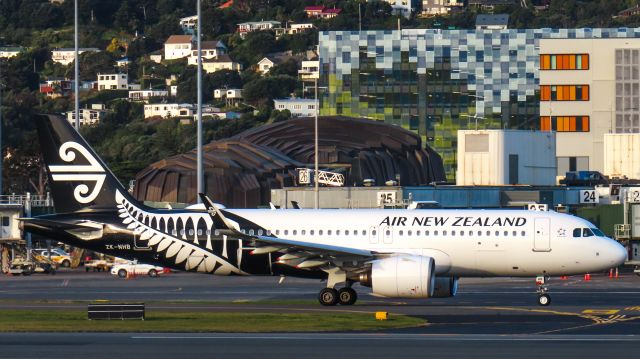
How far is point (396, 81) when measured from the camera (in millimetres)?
159750

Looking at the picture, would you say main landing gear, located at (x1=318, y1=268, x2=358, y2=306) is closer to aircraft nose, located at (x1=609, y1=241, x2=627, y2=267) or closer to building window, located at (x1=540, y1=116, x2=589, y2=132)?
aircraft nose, located at (x1=609, y1=241, x2=627, y2=267)

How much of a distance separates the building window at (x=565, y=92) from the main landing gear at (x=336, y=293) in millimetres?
97971

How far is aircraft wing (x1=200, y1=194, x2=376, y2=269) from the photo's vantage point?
165 feet

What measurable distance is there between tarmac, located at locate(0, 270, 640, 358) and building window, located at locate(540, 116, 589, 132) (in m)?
75.8

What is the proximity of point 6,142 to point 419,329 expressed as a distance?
126189 mm

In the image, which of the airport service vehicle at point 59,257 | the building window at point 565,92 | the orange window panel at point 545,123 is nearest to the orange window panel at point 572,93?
the building window at point 565,92

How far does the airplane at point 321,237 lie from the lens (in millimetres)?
51969

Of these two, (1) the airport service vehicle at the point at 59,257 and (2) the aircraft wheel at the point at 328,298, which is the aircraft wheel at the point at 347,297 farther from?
(1) the airport service vehicle at the point at 59,257

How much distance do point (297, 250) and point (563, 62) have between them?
101m

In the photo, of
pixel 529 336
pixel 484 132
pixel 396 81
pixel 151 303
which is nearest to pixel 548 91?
pixel 396 81

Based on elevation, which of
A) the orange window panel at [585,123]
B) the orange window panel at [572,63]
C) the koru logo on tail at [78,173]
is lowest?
the koru logo on tail at [78,173]

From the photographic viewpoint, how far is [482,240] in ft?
171

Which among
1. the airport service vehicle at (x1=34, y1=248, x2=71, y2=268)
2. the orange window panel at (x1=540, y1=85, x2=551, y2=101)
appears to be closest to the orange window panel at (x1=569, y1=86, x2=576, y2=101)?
the orange window panel at (x1=540, y1=85, x2=551, y2=101)

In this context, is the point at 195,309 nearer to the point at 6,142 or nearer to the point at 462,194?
the point at 462,194
